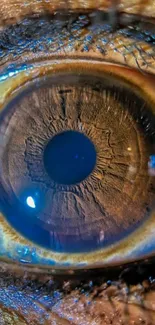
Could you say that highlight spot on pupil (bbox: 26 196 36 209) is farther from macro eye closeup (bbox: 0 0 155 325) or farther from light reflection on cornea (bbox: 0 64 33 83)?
light reflection on cornea (bbox: 0 64 33 83)

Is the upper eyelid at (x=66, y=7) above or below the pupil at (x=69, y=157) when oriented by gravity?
above

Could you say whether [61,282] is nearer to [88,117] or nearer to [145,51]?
[88,117]

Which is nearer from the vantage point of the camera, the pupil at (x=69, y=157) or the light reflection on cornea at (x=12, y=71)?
the pupil at (x=69, y=157)

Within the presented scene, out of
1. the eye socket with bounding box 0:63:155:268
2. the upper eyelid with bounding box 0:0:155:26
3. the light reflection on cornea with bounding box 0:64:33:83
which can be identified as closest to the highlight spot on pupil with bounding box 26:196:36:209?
the eye socket with bounding box 0:63:155:268

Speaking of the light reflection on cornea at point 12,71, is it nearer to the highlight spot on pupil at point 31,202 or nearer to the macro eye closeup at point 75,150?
the macro eye closeup at point 75,150

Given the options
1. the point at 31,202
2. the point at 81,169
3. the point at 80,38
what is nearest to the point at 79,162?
the point at 81,169

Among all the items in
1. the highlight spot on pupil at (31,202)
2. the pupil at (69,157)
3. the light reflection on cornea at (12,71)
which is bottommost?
the highlight spot on pupil at (31,202)

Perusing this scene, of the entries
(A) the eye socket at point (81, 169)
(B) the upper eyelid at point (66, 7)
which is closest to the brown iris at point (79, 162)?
(A) the eye socket at point (81, 169)
